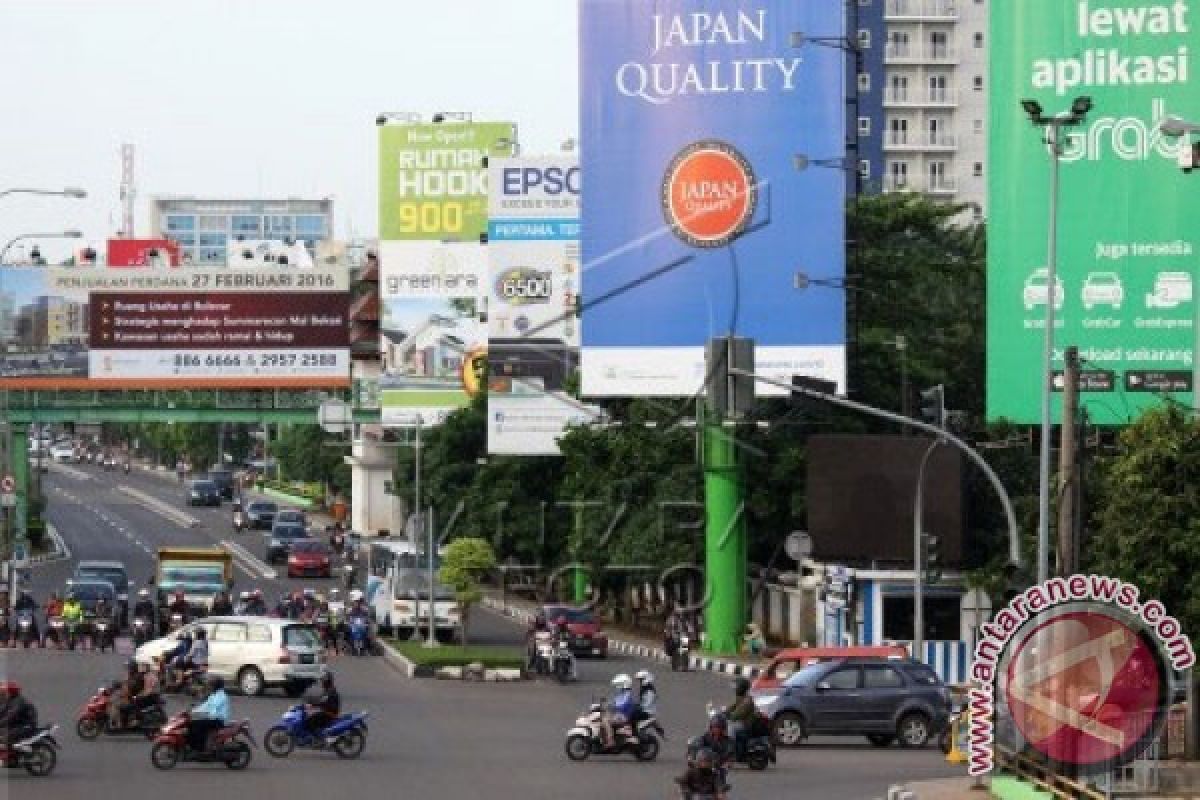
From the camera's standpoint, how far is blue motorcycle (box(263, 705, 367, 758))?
34562 mm

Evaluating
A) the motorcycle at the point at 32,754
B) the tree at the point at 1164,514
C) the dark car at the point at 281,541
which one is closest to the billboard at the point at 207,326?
the dark car at the point at 281,541

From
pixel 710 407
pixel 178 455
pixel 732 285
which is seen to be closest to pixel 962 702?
pixel 710 407

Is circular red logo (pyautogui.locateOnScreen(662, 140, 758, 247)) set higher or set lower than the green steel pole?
higher

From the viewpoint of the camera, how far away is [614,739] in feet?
115

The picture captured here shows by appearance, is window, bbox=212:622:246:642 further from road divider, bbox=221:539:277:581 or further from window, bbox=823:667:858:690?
road divider, bbox=221:539:277:581

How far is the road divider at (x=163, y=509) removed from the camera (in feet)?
378

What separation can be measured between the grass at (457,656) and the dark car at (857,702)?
15.1 m

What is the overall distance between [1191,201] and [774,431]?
50.0 feet

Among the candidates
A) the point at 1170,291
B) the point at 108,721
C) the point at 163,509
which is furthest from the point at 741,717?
the point at 163,509

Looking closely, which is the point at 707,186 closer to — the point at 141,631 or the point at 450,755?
the point at 141,631

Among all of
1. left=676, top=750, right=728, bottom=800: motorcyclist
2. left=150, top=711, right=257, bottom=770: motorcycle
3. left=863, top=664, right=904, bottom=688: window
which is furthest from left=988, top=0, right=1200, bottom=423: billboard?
left=676, top=750, right=728, bottom=800: motorcyclist

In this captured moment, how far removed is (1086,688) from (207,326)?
2596 inches

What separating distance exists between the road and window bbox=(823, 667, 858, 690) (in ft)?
2.85

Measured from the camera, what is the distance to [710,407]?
38.8m
